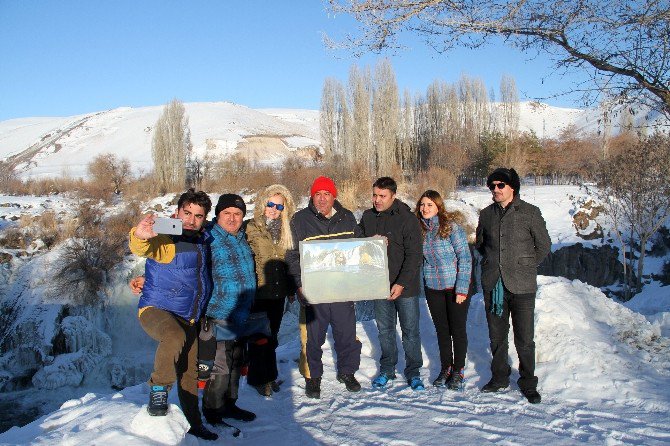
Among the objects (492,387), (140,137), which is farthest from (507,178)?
(140,137)

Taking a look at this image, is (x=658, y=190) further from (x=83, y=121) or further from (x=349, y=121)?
(x=83, y=121)

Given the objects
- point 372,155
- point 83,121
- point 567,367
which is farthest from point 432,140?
point 83,121

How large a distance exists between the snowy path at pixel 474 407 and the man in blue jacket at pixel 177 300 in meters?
0.18

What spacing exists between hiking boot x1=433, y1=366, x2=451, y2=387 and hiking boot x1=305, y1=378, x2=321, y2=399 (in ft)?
3.71

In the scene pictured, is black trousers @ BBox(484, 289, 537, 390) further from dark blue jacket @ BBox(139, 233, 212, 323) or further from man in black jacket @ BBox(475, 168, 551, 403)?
dark blue jacket @ BBox(139, 233, 212, 323)

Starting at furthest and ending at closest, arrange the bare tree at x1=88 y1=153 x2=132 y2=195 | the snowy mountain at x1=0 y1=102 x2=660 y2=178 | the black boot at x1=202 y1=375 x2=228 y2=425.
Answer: the snowy mountain at x1=0 y1=102 x2=660 y2=178
the bare tree at x1=88 y1=153 x2=132 y2=195
the black boot at x1=202 y1=375 x2=228 y2=425

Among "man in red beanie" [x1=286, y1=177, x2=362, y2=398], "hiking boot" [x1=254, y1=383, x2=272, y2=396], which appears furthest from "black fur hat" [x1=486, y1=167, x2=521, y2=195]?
"hiking boot" [x1=254, y1=383, x2=272, y2=396]

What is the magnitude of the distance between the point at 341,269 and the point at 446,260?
1143 millimetres

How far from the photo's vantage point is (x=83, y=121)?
263 ft

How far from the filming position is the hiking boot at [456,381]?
4.92 m

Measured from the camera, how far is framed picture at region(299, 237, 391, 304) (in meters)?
4.45

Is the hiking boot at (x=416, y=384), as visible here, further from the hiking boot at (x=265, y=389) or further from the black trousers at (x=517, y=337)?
the hiking boot at (x=265, y=389)

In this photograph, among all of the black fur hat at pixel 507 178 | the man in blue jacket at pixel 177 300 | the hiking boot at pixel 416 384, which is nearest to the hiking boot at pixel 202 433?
the man in blue jacket at pixel 177 300

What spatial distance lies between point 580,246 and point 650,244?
3.15 meters
